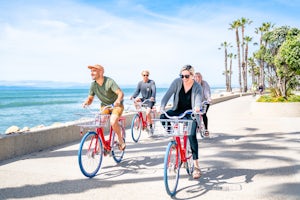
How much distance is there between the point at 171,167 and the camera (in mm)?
4945

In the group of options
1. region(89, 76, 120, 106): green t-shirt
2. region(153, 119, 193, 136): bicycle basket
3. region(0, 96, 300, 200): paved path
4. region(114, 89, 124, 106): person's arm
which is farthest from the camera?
region(89, 76, 120, 106): green t-shirt

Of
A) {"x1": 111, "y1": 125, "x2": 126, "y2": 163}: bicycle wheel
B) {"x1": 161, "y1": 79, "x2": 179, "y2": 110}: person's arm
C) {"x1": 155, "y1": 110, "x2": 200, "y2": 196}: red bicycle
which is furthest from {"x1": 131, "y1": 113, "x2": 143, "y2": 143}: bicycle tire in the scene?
{"x1": 161, "y1": 79, "x2": 179, "y2": 110}: person's arm

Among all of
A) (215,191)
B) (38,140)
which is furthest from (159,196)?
(38,140)

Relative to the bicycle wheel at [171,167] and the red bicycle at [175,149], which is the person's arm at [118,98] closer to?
the red bicycle at [175,149]

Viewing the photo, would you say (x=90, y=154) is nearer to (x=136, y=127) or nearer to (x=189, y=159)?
(x=189, y=159)

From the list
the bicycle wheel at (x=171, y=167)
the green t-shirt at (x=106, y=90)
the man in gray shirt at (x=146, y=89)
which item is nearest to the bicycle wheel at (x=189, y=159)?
the bicycle wheel at (x=171, y=167)

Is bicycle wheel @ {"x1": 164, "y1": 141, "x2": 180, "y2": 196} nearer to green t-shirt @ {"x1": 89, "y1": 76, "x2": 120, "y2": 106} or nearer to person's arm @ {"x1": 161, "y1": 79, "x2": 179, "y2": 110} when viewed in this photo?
person's arm @ {"x1": 161, "y1": 79, "x2": 179, "y2": 110}

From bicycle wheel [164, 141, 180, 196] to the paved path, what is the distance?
0.46ft

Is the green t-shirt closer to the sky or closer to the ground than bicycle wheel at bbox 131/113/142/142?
closer to the sky

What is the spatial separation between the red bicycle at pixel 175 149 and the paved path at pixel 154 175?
234mm

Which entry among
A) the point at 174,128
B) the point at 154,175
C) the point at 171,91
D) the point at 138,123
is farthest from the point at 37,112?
the point at 174,128

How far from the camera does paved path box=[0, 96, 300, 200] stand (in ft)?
16.4

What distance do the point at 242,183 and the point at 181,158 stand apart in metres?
1.07

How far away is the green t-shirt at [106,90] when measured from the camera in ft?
20.9
